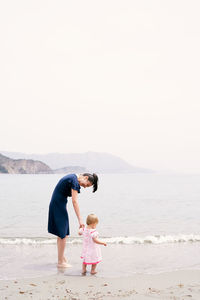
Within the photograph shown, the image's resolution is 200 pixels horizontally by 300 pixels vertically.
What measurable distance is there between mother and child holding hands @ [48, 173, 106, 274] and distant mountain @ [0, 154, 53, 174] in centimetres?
15863

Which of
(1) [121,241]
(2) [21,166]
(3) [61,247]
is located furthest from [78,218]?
(2) [21,166]

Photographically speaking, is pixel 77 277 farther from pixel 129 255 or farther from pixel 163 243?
pixel 163 243

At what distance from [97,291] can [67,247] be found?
421cm

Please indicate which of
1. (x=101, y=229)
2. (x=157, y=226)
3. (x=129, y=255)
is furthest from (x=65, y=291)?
(x=157, y=226)

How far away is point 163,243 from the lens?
378 inches

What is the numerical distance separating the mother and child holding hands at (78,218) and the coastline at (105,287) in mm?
408

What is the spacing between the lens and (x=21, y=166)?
16900 cm

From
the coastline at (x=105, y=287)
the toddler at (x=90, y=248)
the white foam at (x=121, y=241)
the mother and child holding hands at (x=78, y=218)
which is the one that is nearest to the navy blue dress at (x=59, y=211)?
the mother and child holding hands at (x=78, y=218)

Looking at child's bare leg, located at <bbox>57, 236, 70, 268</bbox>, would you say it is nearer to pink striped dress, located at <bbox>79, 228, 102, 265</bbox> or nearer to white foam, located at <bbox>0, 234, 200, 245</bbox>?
pink striped dress, located at <bbox>79, 228, 102, 265</bbox>

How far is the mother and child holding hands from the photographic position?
19.6 feet

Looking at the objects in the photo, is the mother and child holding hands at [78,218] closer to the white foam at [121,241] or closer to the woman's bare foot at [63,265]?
the woman's bare foot at [63,265]

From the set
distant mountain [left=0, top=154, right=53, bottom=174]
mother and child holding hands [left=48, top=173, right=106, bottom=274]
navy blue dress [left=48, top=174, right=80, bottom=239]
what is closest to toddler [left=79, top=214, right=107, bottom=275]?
mother and child holding hands [left=48, top=173, right=106, bottom=274]

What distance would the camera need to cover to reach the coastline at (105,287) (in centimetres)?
443

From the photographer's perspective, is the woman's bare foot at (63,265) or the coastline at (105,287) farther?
the woman's bare foot at (63,265)
